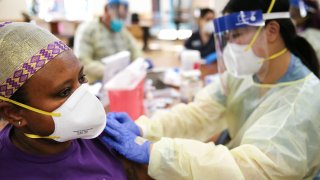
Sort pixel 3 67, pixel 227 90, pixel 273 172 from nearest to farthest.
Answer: pixel 3 67, pixel 273 172, pixel 227 90

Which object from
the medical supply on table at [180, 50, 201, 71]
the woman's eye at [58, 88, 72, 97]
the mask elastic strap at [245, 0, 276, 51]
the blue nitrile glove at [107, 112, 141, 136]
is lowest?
the medical supply on table at [180, 50, 201, 71]

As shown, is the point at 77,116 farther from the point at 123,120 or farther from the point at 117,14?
the point at 117,14

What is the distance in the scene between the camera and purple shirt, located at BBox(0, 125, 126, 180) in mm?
833

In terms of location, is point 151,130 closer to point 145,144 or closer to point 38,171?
point 145,144

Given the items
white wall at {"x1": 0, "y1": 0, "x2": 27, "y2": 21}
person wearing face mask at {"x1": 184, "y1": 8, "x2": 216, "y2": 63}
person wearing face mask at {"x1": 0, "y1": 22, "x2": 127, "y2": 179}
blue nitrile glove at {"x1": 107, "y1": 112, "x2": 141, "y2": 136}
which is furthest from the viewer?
person wearing face mask at {"x1": 184, "y1": 8, "x2": 216, "y2": 63}

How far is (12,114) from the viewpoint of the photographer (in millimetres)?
812

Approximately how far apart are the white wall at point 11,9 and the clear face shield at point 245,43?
3.18ft

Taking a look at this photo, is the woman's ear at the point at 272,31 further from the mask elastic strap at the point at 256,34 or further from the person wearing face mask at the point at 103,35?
the person wearing face mask at the point at 103,35

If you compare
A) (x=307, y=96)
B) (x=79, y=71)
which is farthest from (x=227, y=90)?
(x=79, y=71)

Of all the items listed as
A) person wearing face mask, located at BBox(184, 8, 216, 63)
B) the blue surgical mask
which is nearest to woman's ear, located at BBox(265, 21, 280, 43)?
the blue surgical mask

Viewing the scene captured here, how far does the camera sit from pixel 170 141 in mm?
1054

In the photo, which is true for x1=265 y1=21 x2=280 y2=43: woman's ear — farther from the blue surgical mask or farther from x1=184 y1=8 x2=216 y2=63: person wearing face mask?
x1=184 y1=8 x2=216 y2=63: person wearing face mask

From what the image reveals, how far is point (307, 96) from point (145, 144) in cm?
64

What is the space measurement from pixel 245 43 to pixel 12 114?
96 centimetres
